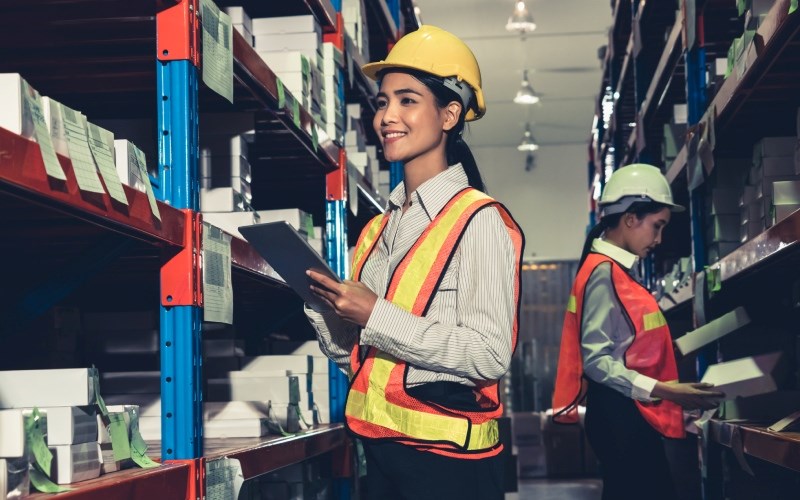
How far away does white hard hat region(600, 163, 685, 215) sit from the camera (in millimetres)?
4028

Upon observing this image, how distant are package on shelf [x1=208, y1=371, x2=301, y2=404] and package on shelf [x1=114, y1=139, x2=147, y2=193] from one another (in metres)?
1.43

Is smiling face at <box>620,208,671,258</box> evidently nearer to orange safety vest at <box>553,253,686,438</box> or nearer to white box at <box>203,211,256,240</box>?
orange safety vest at <box>553,253,686,438</box>

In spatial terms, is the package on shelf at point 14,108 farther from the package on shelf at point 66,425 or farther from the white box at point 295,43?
the white box at point 295,43

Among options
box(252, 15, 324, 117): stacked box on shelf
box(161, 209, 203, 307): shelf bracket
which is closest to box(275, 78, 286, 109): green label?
box(252, 15, 324, 117): stacked box on shelf

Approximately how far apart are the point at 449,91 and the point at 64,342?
1506 mm

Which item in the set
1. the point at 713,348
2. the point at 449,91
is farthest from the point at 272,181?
the point at 449,91

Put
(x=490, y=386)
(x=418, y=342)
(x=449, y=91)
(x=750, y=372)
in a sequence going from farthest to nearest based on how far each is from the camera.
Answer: (x=750, y=372) < (x=449, y=91) < (x=490, y=386) < (x=418, y=342)

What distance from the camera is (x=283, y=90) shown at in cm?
325

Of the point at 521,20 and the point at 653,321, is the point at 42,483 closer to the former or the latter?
the point at 653,321

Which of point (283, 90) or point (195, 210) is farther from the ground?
point (283, 90)

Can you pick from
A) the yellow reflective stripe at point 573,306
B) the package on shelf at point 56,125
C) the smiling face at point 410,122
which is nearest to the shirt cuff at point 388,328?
the smiling face at point 410,122

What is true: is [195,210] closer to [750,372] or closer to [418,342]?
[418,342]

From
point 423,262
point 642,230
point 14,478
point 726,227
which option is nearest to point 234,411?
point 423,262

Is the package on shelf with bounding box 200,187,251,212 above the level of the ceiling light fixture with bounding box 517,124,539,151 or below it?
below
